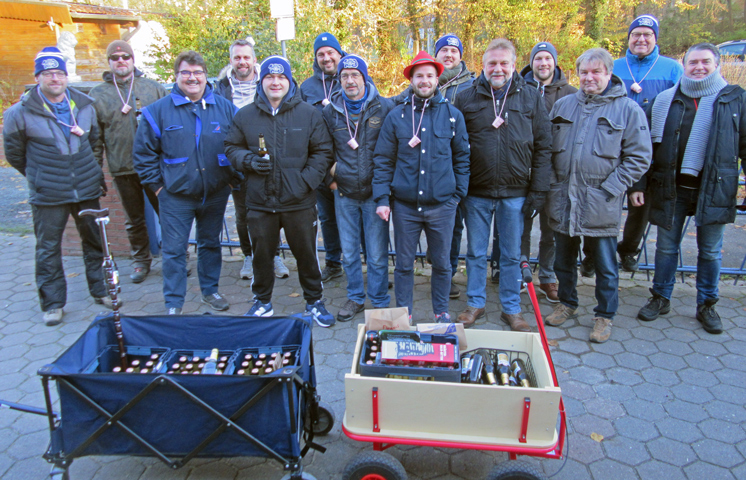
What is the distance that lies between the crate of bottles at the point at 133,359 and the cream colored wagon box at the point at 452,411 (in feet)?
4.15

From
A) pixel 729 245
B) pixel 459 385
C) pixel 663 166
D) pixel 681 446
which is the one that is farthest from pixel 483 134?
pixel 729 245

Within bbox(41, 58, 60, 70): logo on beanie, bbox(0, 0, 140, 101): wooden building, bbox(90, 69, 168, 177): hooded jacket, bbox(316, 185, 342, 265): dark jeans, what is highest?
bbox(0, 0, 140, 101): wooden building

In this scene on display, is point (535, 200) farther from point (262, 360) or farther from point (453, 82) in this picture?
point (262, 360)

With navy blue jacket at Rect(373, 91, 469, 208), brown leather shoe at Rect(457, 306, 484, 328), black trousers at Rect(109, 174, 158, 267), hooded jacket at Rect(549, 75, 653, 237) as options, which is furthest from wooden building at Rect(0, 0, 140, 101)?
hooded jacket at Rect(549, 75, 653, 237)

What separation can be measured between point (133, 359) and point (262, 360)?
0.85m

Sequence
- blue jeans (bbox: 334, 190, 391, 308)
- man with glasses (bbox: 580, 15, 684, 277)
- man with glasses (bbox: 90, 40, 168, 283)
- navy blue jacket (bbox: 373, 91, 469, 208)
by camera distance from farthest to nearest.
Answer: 1. man with glasses (bbox: 90, 40, 168, 283)
2. man with glasses (bbox: 580, 15, 684, 277)
3. blue jeans (bbox: 334, 190, 391, 308)
4. navy blue jacket (bbox: 373, 91, 469, 208)

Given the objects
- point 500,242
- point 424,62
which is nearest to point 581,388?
point 500,242

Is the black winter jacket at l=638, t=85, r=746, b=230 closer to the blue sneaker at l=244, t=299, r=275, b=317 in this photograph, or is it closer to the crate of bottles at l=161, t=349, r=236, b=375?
the blue sneaker at l=244, t=299, r=275, b=317

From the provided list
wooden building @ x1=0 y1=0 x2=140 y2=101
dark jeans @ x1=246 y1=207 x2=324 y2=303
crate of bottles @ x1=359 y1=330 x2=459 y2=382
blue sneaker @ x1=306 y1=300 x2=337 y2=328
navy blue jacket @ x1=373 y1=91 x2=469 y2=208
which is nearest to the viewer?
crate of bottles @ x1=359 y1=330 x2=459 y2=382

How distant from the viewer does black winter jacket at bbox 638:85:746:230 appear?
3980 millimetres

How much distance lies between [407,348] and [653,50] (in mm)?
4013

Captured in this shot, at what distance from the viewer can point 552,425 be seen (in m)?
2.51

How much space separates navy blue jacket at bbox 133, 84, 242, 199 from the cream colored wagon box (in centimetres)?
250

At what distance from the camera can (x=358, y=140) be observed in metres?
4.20
